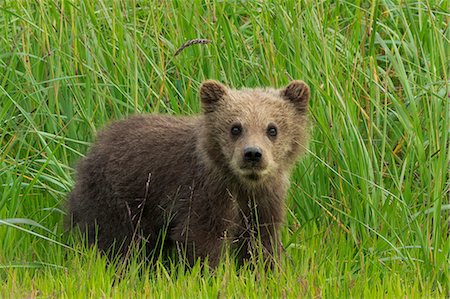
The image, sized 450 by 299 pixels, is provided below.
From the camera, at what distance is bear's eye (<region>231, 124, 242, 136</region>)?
A: 606 cm

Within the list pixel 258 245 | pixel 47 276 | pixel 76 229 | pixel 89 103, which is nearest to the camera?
pixel 47 276

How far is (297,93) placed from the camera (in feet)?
20.6

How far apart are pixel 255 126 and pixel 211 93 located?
37 cm

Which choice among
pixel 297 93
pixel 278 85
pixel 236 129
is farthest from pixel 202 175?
pixel 278 85

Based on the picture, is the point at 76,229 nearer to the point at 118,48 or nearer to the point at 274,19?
the point at 118,48

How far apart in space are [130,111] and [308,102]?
136cm

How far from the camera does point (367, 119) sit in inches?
267

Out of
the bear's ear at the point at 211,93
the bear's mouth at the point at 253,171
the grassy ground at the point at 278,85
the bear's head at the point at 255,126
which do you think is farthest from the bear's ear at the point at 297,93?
the bear's mouth at the point at 253,171

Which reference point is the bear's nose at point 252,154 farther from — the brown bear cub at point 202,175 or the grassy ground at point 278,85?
the grassy ground at point 278,85

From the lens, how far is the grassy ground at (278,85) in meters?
5.80

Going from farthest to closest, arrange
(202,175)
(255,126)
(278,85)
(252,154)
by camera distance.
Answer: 1. (278,85)
2. (202,175)
3. (255,126)
4. (252,154)

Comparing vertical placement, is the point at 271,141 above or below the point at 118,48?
below

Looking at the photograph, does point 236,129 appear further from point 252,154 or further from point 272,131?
point 252,154

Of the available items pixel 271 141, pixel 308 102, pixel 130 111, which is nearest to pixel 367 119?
pixel 308 102
